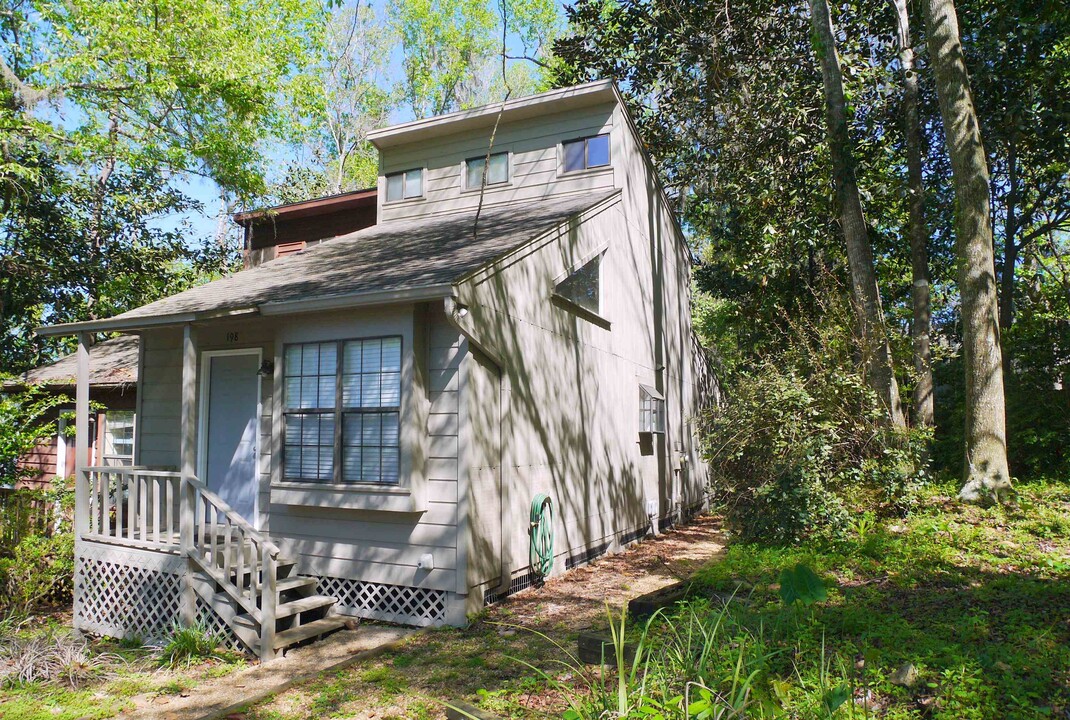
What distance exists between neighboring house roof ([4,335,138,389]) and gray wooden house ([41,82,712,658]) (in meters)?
2.83

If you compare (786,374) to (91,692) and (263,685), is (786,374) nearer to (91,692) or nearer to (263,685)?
(263,685)

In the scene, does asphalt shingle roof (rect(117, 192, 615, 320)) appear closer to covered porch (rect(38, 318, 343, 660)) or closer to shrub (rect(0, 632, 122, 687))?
covered porch (rect(38, 318, 343, 660))

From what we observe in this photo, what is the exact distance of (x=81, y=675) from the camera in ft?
18.5

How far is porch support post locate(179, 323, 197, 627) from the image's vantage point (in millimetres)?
6715

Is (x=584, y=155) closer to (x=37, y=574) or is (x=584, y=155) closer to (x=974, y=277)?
(x=974, y=277)

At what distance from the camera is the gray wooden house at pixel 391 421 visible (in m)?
6.53

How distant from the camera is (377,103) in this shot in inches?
1175

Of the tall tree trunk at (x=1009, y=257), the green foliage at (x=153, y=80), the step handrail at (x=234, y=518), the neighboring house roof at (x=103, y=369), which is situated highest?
the green foliage at (x=153, y=80)

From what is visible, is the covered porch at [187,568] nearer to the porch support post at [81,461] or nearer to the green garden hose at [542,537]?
the porch support post at [81,461]

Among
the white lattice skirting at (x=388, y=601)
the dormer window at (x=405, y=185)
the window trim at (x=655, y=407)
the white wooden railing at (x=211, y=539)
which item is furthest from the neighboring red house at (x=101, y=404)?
the window trim at (x=655, y=407)

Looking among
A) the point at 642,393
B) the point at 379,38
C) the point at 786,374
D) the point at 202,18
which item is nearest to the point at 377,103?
the point at 379,38

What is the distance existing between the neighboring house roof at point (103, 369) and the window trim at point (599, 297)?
7.32 meters

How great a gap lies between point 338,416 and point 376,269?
173 centimetres

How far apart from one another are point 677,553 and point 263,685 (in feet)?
20.5
